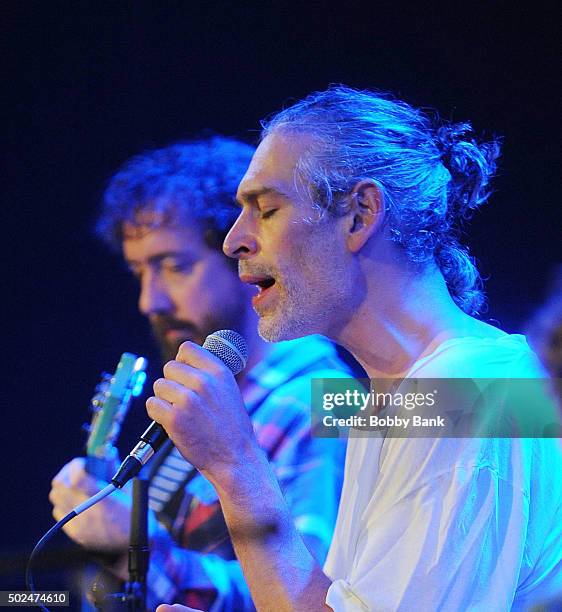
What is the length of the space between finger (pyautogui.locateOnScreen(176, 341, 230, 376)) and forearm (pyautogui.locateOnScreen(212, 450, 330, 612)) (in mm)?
151

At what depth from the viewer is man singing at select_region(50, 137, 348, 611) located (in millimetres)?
1761

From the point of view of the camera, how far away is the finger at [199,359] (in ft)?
4.38

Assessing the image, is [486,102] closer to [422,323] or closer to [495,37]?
[495,37]

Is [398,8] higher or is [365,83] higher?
[398,8]

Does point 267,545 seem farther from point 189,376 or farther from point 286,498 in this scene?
point 286,498

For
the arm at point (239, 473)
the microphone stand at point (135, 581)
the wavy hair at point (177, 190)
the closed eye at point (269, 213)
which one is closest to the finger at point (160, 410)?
the arm at point (239, 473)

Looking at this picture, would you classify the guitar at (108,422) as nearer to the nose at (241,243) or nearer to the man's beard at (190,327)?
the man's beard at (190,327)

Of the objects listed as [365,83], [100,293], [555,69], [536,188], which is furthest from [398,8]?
[100,293]

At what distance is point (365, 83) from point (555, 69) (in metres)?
0.41

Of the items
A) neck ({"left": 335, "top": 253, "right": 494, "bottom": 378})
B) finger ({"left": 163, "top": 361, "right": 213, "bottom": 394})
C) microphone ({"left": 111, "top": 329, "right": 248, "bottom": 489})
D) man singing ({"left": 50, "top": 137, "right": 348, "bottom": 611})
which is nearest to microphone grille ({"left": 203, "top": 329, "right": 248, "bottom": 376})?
microphone ({"left": 111, "top": 329, "right": 248, "bottom": 489})

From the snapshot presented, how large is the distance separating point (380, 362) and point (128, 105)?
91 centimetres

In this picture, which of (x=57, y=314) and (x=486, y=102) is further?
(x=57, y=314)

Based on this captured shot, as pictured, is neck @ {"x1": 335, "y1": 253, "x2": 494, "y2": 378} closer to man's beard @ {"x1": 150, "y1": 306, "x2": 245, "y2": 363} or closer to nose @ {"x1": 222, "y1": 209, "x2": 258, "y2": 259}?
nose @ {"x1": 222, "y1": 209, "x2": 258, "y2": 259}

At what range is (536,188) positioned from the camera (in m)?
1.80
